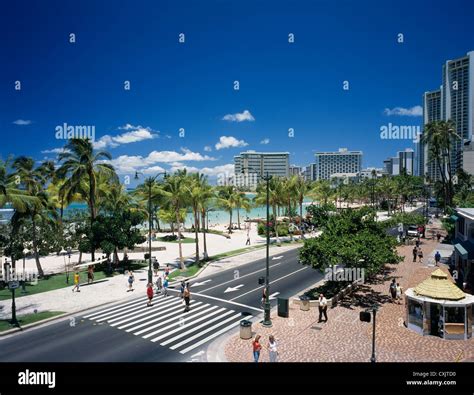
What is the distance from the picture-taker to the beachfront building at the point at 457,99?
246ft

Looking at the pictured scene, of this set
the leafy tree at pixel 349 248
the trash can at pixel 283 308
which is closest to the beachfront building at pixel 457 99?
the leafy tree at pixel 349 248

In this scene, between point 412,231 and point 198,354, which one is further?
point 412,231

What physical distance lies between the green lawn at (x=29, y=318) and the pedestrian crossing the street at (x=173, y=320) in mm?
2178

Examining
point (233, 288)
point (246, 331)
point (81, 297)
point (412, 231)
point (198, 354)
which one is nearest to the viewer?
point (198, 354)

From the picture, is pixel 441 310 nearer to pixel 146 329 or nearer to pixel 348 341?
pixel 348 341

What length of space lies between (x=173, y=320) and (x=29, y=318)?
847cm

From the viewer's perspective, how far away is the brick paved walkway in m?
13.2

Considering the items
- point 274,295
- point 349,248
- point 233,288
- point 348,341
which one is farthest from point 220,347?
point 233,288

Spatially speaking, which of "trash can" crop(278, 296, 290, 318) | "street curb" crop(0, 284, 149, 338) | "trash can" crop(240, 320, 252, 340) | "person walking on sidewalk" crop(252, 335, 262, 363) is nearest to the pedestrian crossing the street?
"street curb" crop(0, 284, 149, 338)

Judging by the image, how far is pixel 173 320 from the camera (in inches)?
728

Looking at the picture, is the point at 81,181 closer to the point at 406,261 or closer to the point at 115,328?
the point at 115,328

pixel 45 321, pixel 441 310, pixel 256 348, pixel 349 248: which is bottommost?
pixel 45 321

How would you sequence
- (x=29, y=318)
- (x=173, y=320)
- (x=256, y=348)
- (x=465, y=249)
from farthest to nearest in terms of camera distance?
(x=465, y=249), (x=29, y=318), (x=173, y=320), (x=256, y=348)
